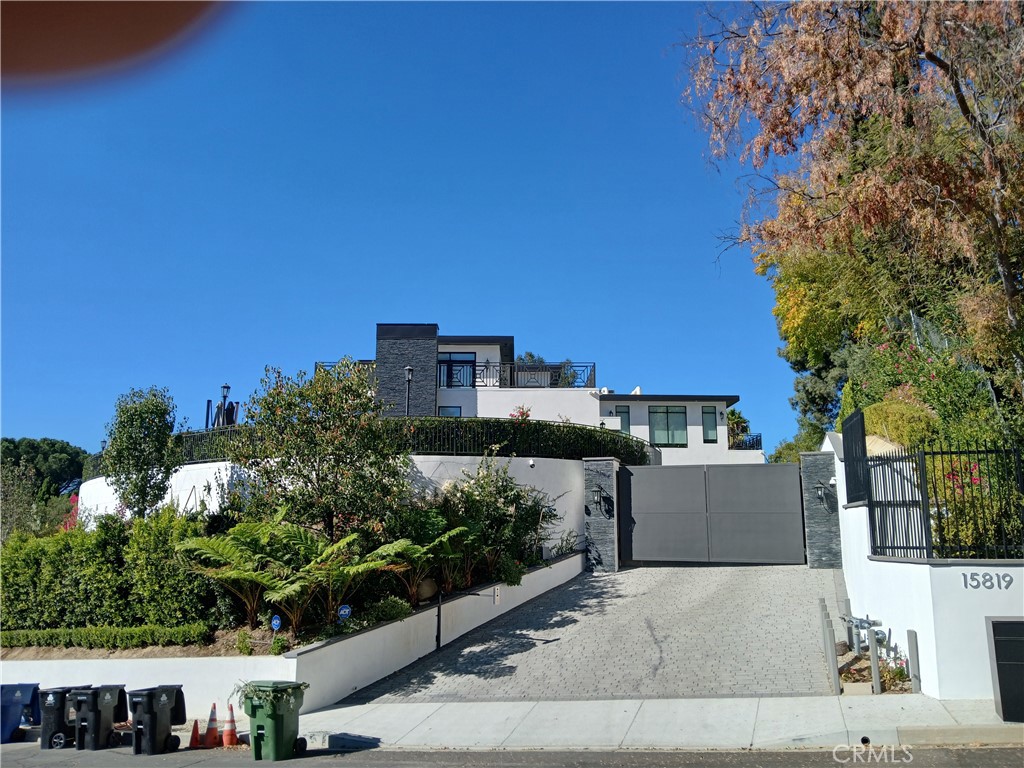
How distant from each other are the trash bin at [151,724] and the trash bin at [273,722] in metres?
1.32

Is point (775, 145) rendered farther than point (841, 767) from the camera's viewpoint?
Yes

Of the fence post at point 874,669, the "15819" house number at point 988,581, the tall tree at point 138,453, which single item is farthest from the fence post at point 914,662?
the tall tree at point 138,453

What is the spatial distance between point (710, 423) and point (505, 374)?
11612mm

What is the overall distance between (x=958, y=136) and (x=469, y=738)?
10090mm

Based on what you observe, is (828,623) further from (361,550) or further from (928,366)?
(361,550)

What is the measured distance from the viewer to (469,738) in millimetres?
9430

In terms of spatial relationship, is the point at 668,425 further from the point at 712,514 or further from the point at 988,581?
the point at 988,581

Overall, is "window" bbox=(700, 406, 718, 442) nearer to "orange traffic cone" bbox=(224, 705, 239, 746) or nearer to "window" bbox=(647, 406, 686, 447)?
"window" bbox=(647, 406, 686, 447)

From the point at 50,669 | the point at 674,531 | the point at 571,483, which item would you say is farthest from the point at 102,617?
the point at 674,531

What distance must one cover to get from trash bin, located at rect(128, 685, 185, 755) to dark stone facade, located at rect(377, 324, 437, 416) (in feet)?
60.4

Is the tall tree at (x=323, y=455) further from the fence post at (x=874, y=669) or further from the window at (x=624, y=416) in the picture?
the window at (x=624, y=416)

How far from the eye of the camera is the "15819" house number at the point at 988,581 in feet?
29.3

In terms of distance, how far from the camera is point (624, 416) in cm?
3716

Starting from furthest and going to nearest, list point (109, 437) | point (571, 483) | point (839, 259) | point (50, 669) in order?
point (571, 483) → point (109, 437) → point (839, 259) → point (50, 669)
